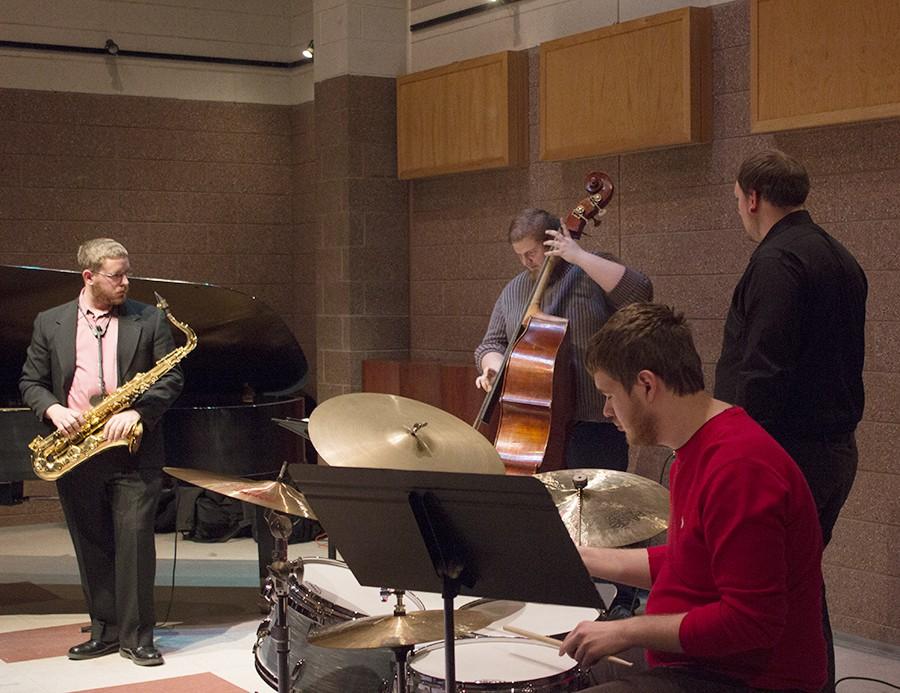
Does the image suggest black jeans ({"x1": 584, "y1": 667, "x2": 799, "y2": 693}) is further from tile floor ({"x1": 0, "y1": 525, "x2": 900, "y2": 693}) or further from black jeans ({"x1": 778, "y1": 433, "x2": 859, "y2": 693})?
tile floor ({"x1": 0, "y1": 525, "x2": 900, "y2": 693})

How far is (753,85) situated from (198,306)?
102 inches

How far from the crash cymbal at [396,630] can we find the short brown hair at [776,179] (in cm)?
148

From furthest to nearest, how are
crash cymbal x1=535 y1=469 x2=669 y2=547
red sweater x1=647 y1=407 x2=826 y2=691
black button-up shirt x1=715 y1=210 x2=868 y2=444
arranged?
black button-up shirt x1=715 y1=210 x2=868 y2=444, crash cymbal x1=535 y1=469 x2=669 y2=547, red sweater x1=647 y1=407 x2=826 y2=691

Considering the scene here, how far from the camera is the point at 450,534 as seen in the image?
2250 millimetres

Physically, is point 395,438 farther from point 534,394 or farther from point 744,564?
point 534,394

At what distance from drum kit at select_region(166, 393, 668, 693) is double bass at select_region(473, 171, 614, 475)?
1223mm

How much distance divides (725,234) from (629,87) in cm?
79

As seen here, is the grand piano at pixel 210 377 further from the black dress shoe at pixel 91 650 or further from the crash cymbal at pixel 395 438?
the crash cymbal at pixel 395 438

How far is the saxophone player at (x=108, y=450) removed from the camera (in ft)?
15.6

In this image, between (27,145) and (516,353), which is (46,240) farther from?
(516,353)

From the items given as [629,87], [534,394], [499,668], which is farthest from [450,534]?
[629,87]

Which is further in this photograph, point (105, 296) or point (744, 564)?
point (105, 296)

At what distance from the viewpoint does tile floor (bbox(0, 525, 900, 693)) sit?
4.52 meters

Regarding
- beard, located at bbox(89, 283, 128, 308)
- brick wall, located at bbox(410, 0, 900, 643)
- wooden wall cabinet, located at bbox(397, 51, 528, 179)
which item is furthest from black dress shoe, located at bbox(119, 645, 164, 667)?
wooden wall cabinet, located at bbox(397, 51, 528, 179)
